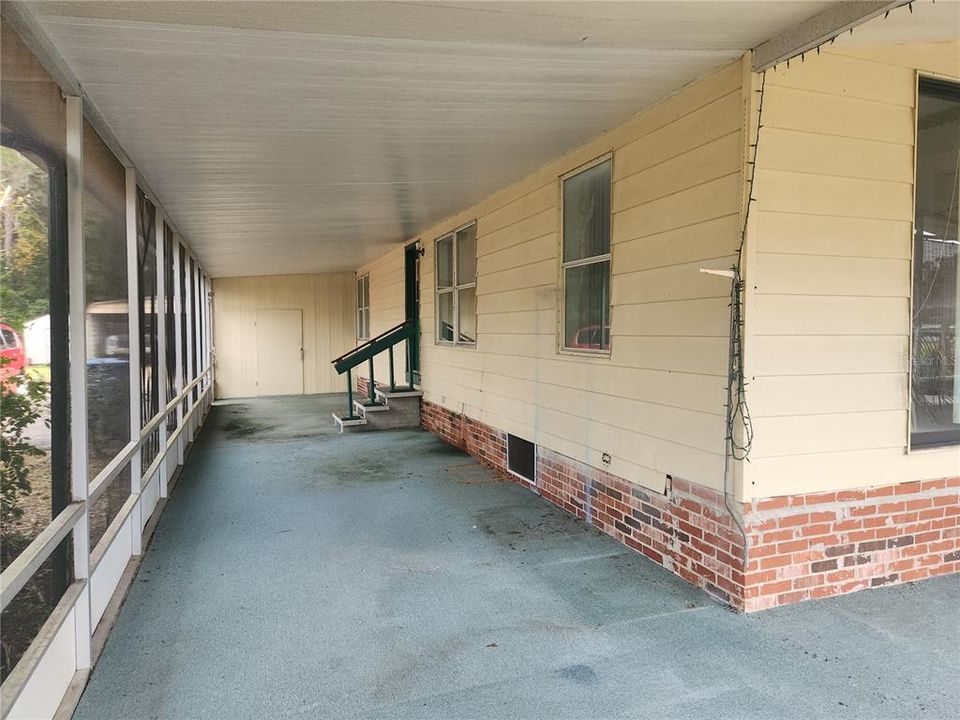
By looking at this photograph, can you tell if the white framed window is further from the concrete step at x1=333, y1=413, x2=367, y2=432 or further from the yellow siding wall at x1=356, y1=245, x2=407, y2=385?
the yellow siding wall at x1=356, y1=245, x2=407, y2=385

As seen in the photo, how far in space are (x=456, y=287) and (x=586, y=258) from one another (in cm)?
290

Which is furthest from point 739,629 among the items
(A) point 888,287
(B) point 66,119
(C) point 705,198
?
(B) point 66,119

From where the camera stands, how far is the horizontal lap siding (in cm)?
302

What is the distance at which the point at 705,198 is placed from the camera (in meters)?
3.09

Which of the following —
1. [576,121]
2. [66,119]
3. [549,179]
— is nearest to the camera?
[66,119]

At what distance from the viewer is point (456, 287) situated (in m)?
7.04

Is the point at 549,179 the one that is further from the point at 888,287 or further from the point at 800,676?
the point at 800,676

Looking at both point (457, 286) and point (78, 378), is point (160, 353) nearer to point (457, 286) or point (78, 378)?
point (78, 378)

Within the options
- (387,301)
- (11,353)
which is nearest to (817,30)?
(11,353)

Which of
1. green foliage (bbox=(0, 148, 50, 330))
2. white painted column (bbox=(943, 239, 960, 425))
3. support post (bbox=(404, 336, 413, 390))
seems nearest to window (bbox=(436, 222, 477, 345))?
support post (bbox=(404, 336, 413, 390))

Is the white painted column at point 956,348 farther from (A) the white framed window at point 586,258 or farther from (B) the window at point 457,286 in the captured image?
(B) the window at point 457,286

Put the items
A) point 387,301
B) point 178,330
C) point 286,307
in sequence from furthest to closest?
point 286,307, point 387,301, point 178,330

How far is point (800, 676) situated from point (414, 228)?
6393 mm

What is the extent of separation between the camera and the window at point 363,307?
12.3m
